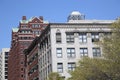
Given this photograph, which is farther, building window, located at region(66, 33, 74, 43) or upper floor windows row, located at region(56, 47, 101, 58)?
building window, located at region(66, 33, 74, 43)

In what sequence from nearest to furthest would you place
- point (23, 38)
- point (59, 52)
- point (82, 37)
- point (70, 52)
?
point (59, 52) < point (70, 52) < point (82, 37) < point (23, 38)

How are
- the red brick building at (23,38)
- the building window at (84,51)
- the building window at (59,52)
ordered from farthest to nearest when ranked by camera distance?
the red brick building at (23,38) < the building window at (84,51) < the building window at (59,52)

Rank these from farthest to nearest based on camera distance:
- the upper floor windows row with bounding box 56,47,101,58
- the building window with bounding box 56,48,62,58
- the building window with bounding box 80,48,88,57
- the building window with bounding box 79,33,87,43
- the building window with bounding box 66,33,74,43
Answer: the building window with bounding box 79,33,87,43, the building window with bounding box 66,33,74,43, the building window with bounding box 80,48,88,57, the upper floor windows row with bounding box 56,47,101,58, the building window with bounding box 56,48,62,58

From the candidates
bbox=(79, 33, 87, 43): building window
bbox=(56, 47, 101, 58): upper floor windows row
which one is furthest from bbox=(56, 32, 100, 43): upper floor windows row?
bbox=(56, 47, 101, 58): upper floor windows row

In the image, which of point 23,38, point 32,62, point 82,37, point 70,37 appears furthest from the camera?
point 23,38

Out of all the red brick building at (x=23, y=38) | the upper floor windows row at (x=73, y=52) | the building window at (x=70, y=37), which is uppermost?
the red brick building at (x=23, y=38)

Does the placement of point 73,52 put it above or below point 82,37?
below

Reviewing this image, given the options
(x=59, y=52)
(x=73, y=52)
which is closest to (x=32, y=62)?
(x=59, y=52)

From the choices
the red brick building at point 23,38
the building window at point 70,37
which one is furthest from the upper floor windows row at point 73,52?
the red brick building at point 23,38

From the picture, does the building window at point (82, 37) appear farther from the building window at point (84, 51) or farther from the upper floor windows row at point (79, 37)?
the building window at point (84, 51)

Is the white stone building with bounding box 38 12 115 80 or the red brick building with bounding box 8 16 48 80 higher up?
the red brick building with bounding box 8 16 48 80

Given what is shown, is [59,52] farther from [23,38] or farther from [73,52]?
[23,38]

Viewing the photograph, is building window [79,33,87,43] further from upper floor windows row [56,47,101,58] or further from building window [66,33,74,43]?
upper floor windows row [56,47,101,58]

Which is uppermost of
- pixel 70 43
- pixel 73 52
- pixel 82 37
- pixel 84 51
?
pixel 82 37
